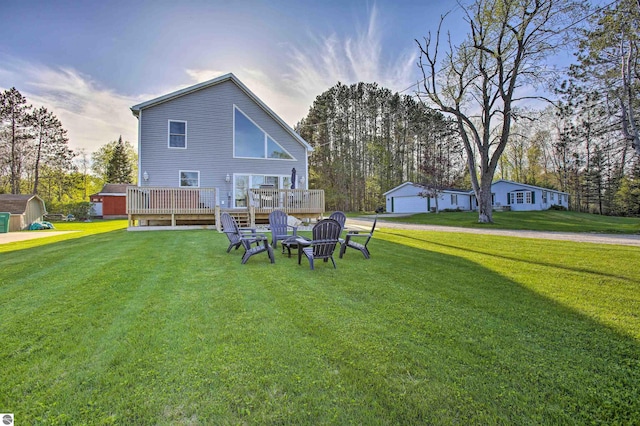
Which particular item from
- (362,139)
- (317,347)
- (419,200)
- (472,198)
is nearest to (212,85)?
(317,347)

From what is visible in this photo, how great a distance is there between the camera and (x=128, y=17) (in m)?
10.5

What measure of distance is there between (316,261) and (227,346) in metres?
3.62

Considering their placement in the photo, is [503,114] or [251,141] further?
[503,114]

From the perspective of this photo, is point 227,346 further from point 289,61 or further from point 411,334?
point 289,61

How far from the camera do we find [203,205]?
12.1 m

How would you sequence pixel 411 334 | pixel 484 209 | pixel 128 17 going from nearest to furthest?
pixel 411 334
pixel 128 17
pixel 484 209

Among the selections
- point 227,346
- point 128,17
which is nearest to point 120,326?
point 227,346

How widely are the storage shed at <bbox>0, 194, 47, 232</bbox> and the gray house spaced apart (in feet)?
31.1

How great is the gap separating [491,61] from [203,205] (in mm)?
16766

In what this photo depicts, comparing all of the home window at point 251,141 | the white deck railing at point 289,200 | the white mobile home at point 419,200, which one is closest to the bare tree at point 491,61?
the home window at point 251,141

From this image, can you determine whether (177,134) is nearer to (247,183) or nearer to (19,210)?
(247,183)

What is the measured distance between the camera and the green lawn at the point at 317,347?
1738 mm

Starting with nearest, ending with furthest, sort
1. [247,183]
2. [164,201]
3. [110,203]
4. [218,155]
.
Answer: [164,201] → [218,155] → [247,183] → [110,203]

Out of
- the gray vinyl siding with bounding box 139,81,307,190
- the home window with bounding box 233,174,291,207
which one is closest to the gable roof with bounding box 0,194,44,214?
the gray vinyl siding with bounding box 139,81,307,190
